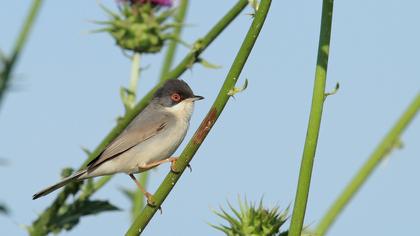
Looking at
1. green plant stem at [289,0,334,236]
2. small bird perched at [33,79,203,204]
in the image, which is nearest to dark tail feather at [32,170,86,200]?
small bird perched at [33,79,203,204]

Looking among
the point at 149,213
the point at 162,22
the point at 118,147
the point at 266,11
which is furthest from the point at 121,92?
the point at 266,11

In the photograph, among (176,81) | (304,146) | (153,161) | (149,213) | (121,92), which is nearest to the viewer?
(304,146)

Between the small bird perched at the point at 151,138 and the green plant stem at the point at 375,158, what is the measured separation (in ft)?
8.57

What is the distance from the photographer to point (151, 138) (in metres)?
7.20

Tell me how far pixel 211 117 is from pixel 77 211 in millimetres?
3066

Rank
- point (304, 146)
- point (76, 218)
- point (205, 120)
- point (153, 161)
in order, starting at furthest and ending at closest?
point (153, 161) < point (76, 218) < point (205, 120) < point (304, 146)

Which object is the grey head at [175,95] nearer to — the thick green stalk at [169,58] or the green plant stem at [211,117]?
the thick green stalk at [169,58]

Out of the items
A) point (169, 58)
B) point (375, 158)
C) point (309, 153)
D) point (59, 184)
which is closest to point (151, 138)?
point (169, 58)

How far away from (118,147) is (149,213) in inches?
126

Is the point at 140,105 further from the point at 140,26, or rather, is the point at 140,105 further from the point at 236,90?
the point at 236,90

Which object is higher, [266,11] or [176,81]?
[176,81]

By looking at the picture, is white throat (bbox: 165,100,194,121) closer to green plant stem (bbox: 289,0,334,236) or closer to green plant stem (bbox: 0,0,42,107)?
green plant stem (bbox: 0,0,42,107)

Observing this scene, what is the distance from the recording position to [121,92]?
6.40 m

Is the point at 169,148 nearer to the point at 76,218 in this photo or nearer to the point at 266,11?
the point at 76,218
